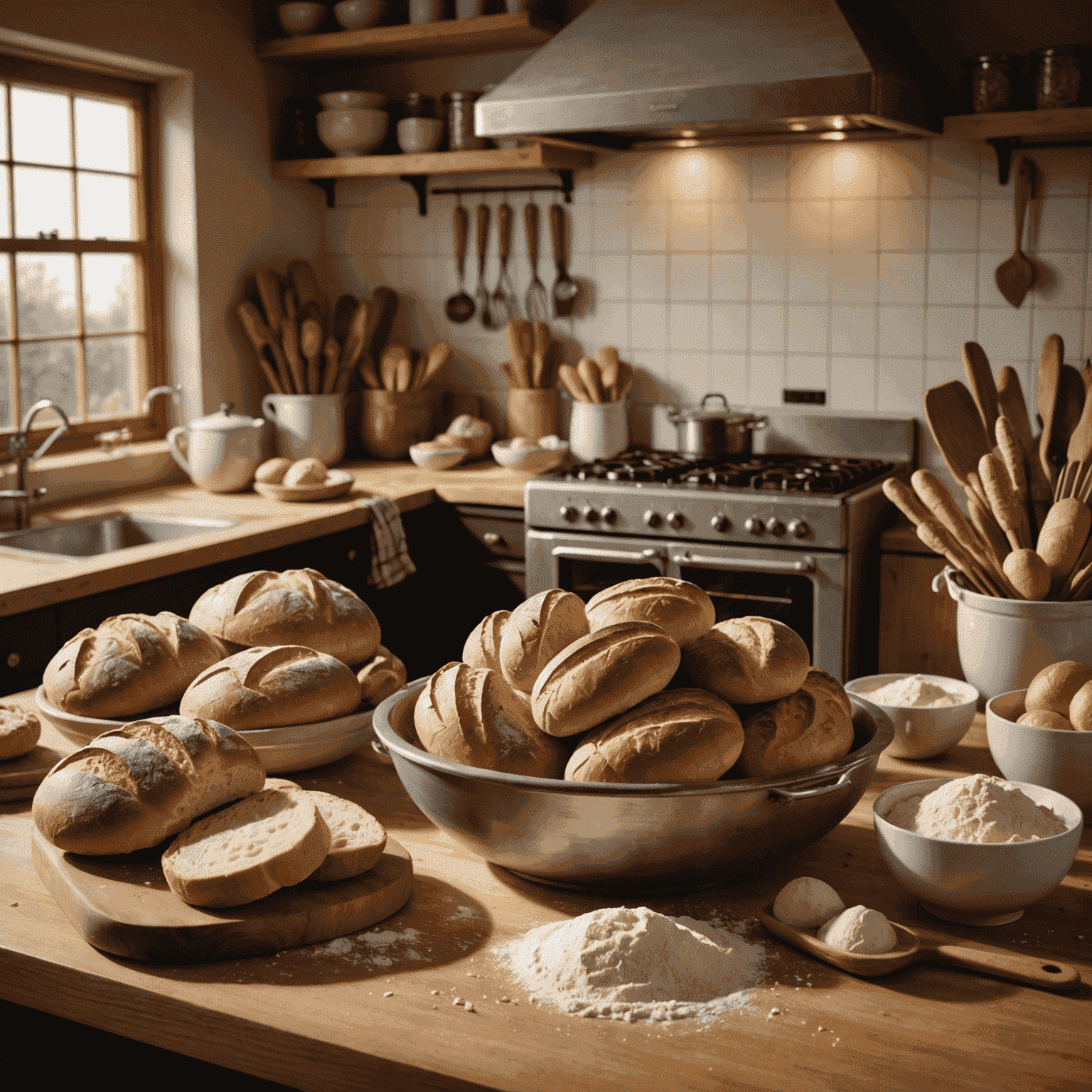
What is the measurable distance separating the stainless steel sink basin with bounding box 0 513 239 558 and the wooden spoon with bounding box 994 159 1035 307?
83.7 inches

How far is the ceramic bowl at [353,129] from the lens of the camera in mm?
3891

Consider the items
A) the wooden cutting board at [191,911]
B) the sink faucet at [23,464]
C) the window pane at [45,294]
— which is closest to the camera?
the wooden cutting board at [191,911]

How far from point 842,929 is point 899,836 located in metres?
0.09

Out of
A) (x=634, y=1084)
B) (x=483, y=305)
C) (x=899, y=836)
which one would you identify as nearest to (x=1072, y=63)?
(x=483, y=305)

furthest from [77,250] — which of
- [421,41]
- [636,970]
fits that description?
[636,970]

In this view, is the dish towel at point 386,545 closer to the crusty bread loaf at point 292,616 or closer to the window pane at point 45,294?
the window pane at point 45,294

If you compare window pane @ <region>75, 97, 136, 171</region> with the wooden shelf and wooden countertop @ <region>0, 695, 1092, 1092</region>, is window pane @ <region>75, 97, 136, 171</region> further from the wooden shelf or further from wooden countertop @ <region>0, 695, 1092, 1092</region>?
wooden countertop @ <region>0, 695, 1092, 1092</region>

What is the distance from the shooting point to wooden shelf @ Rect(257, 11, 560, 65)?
11.8ft

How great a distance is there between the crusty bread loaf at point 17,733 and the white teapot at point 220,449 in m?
2.13

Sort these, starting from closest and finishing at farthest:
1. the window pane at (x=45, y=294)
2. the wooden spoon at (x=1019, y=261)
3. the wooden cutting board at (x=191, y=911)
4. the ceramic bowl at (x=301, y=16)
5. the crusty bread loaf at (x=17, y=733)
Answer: the wooden cutting board at (x=191, y=911) < the crusty bread loaf at (x=17, y=733) < the wooden spoon at (x=1019, y=261) < the window pane at (x=45, y=294) < the ceramic bowl at (x=301, y=16)

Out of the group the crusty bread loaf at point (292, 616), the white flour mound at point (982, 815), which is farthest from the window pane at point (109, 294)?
the white flour mound at point (982, 815)

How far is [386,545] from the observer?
3312 millimetres

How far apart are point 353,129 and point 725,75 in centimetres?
143

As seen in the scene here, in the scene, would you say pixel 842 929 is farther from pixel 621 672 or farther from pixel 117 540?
pixel 117 540
